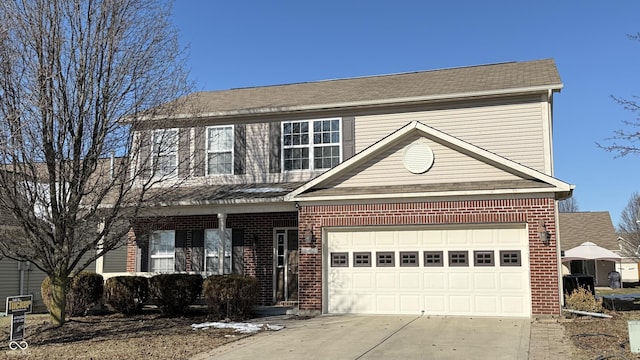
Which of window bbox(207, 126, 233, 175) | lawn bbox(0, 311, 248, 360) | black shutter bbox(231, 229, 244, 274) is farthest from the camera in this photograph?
window bbox(207, 126, 233, 175)

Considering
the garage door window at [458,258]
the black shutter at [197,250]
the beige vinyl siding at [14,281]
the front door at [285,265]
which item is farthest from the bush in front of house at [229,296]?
the beige vinyl siding at [14,281]

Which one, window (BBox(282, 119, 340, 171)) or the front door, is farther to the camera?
window (BBox(282, 119, 340, 171))

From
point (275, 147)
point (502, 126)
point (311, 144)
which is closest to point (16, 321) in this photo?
point (275, 147)

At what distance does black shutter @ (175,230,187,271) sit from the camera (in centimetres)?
1765

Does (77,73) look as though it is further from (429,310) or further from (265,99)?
(429,310)

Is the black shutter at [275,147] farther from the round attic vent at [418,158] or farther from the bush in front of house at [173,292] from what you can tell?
the round attic vent at [418,158]

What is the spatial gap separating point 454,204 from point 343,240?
2957 mm

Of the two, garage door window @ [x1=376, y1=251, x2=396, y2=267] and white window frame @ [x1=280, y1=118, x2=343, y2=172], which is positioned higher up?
white window frame @ [x1=280, y1=118, x2=343, y2=172]

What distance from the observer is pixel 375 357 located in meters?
9.02

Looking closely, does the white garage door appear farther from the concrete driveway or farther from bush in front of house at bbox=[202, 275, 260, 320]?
bush in front of house at bbox=[202, 275, 260, 320]

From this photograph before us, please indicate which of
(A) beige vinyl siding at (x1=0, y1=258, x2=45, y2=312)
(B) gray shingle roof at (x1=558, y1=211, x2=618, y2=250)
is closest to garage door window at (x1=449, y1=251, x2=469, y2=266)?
(A) beige vinyl siding at (x1=0, y1=258, x2=45, y2=312)

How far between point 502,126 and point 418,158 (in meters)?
3.34

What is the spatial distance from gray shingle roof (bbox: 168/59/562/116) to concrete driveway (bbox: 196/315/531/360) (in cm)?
682

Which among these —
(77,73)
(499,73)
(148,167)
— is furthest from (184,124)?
(499,73)
